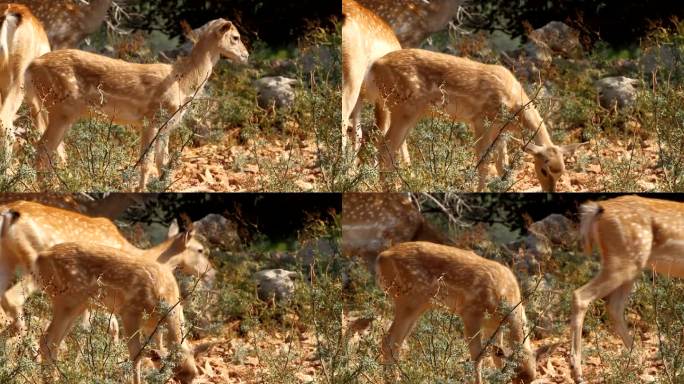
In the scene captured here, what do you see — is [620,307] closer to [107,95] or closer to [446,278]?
[446,278]

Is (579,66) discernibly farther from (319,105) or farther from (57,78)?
(57,78)

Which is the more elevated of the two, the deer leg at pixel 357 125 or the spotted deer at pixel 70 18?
the spotted deer at pixel 70 18

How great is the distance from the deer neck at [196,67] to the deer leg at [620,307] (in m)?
2.75

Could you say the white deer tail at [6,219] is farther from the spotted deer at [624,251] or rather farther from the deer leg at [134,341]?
the spotted deer at [624,251]

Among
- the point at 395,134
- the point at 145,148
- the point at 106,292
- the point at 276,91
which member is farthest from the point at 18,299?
the point at 395,134

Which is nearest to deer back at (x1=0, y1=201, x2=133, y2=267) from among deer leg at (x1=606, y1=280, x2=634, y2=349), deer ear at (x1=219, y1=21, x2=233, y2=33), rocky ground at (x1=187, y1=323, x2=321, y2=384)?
rocky ground at (x1=187, y1=323, x2=321, y2=384)

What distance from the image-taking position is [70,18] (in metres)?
11.5

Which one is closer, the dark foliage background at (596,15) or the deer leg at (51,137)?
the deer leg at (51,137)

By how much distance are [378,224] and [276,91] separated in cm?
110

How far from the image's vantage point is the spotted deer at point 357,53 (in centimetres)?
1142

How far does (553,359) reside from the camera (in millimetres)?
11242

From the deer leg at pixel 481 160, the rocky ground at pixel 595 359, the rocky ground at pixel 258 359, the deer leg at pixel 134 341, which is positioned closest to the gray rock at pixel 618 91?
the deer leg at pixel 481 160

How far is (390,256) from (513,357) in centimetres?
93

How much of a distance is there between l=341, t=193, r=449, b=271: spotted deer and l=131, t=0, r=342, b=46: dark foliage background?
3.71 feet
